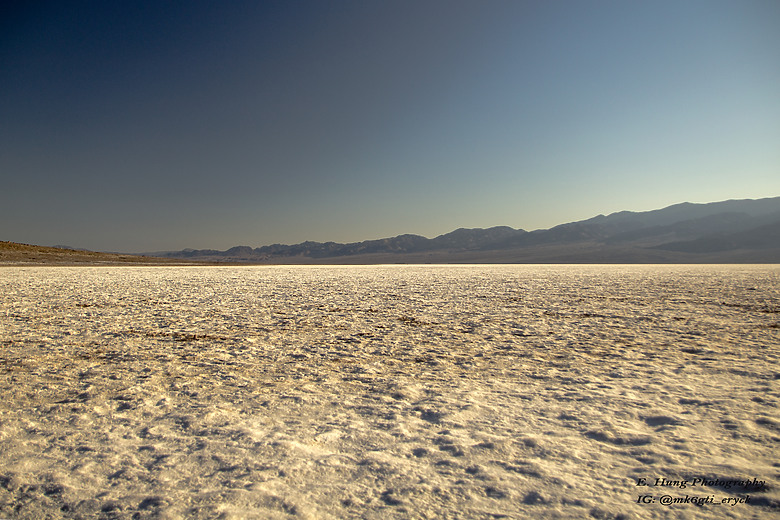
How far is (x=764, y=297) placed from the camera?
38.7 ft

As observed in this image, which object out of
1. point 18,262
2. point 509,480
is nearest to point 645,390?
point 509,480

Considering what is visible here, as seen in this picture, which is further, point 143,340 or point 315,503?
point 143,340

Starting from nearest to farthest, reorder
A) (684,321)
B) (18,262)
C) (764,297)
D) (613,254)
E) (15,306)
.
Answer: (684,321) < (15,306) < (764,297) < (18,262) < (613,254)

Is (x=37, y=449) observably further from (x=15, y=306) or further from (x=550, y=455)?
(x=15, y=306)

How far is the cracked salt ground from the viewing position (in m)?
2.08

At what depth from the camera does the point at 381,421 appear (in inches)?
121

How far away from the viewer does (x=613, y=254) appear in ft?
395

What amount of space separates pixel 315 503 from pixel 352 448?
1.98ft

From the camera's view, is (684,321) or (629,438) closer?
(629,438)

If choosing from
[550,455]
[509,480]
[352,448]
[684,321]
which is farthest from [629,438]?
[684,321]

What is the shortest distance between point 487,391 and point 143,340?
508 centimetres

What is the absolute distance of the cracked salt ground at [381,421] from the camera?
2076 mm

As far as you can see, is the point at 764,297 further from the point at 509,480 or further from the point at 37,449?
the point at 37,449

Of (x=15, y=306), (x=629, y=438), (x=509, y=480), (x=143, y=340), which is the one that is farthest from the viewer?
(x=15, y=306)
